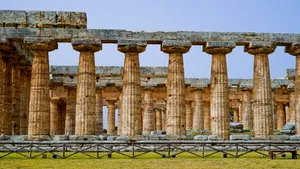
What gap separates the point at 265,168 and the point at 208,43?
57.5ft

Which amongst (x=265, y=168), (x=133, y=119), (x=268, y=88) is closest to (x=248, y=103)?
(x=268, y=88)

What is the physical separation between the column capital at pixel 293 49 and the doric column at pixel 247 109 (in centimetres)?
2073

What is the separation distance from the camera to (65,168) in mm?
21719

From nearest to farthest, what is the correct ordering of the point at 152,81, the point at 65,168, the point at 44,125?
1. the point at 65,168
2. the point at 44,125
3. the point at 152,81

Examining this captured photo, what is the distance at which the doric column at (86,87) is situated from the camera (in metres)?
36.7

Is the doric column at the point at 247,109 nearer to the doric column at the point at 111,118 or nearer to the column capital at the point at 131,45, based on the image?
the doric column at the point at 111,118

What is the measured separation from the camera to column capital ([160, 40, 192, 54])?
37.3 meters

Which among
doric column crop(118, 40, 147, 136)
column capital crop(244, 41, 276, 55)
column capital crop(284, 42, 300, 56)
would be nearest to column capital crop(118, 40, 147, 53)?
doric column crop(118, 40, 147, 136)

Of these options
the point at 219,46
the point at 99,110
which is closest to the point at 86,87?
the point at 219,46

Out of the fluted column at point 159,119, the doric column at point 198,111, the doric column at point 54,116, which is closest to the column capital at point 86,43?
the doric column at point 198,111

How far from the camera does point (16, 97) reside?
1690 inches

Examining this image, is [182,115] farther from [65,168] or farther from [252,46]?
[65,168]

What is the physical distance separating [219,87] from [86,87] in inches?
446

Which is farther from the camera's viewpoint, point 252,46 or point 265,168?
point 252,46
